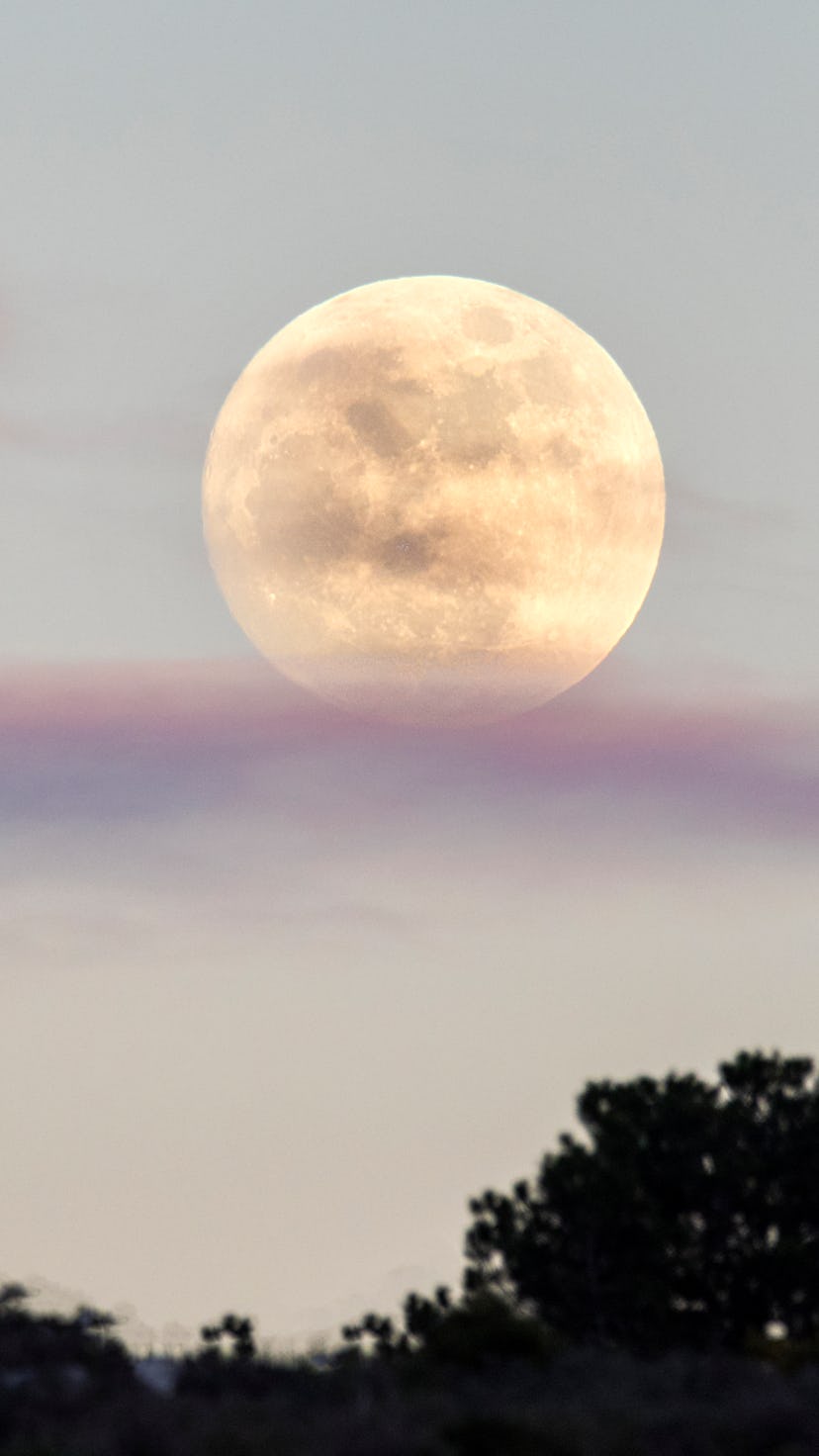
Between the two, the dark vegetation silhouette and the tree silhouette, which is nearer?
the dark vegetation silhouette

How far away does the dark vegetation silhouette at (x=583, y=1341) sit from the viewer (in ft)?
88.8

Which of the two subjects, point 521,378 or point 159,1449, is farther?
point 521,378

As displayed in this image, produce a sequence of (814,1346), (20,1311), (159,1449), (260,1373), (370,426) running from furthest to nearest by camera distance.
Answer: (370,426) → (20,1311) → (814,1346) → (260,1373) → (159,1449)

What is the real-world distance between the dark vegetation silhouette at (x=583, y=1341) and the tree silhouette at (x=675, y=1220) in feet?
0.19

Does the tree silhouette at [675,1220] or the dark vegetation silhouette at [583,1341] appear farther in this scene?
the tree silhouette at [675,1220]

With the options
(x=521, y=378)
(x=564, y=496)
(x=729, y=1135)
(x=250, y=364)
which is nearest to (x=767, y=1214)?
(x=729, y=1135)

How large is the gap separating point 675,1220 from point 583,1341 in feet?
14.6

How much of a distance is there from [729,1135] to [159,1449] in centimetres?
3254

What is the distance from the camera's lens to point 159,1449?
27.2 m

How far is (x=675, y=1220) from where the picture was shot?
5622 centimetres

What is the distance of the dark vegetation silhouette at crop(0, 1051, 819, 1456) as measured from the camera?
2708cm

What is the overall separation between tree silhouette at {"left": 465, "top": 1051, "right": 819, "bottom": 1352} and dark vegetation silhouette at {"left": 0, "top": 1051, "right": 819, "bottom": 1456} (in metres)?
0.06

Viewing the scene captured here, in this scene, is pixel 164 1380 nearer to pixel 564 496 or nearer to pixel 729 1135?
pixel 729 1135

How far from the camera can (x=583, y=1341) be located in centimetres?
5419
